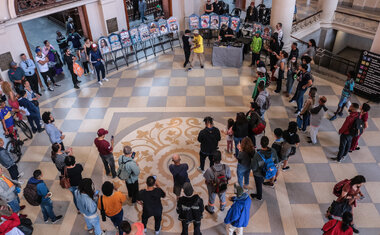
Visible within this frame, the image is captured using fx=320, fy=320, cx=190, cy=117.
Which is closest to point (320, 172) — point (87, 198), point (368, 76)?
point (368, 76)

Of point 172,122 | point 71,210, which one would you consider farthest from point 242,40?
point 71,210

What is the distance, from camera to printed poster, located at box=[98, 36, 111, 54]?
11695 mm

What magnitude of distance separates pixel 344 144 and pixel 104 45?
8.71 meters

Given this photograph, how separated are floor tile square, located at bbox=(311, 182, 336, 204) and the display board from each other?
13.6ft

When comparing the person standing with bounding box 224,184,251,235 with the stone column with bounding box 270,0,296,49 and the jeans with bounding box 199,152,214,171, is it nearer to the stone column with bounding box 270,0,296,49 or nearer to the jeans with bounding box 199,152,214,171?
the jeans with bounding box 199,152,214,171

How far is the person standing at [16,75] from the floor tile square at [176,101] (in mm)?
4635

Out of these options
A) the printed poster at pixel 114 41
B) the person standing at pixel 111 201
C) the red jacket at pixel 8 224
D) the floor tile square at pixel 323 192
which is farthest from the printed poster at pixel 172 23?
the red jacket at pixel 8 224

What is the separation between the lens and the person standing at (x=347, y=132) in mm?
7234

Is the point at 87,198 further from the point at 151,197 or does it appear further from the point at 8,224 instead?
the point at 8,224

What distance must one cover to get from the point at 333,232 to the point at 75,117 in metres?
7.80

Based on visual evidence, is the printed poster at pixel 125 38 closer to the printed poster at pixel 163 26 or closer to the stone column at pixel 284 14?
the printed poster at pixel 163 26

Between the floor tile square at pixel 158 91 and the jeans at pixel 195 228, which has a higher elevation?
the jeans at pixel 195 228

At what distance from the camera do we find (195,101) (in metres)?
10.4

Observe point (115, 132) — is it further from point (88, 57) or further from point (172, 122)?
point (88, 57)
